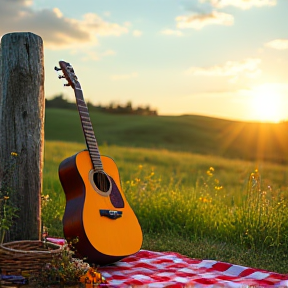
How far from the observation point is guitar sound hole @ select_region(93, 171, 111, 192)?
5023 mm

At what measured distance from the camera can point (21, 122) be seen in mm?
4621

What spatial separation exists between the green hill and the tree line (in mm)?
1792

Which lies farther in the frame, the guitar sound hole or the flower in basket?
the guitar sound hole

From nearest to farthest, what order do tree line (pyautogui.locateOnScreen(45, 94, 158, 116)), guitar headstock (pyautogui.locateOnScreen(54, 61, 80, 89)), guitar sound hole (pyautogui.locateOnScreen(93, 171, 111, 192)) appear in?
guitar sound hole (pyautogui.locateOnScreen(93, 171, 111, 192))
guitar headstock (pyautogui.locateOnScreen(54, 61, 80, 89))
tree line (pyautogui.locateOnScreen(45, 94, 158, 116))

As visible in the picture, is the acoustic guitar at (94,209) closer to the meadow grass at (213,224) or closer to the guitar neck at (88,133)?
the guitar neck at (88,133)

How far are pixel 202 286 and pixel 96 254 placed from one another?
98cm

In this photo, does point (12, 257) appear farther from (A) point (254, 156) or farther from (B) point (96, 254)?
(A) point (254, 156)

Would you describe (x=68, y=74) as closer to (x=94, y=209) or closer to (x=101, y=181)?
(x=101, y=181)

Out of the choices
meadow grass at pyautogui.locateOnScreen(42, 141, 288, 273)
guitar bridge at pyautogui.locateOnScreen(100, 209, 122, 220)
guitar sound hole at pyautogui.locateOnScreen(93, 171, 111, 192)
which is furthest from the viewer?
meadow grass at pyautogui.locateOnScreen(42, 141, 288, 273)

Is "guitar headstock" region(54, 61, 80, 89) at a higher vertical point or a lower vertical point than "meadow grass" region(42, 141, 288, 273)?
higher

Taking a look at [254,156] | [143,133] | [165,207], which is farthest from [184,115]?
[165,207]

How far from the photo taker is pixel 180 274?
4.68m

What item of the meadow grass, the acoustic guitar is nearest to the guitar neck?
the acoustic guitar

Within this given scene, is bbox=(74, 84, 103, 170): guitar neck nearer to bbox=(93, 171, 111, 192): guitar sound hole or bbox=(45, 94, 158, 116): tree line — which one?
bbox=(93, 171, 111, 192): guitar sound hole
